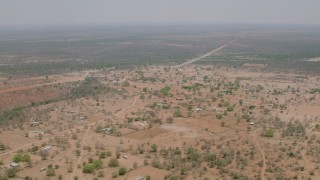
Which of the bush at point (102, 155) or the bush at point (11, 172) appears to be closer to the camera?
the bush at point (11, 172)

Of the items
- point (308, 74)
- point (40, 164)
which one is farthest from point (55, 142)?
point (308, 74)

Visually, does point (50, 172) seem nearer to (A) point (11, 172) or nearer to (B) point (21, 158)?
(A) point (11, 172)

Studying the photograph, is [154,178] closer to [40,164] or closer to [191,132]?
[40,164]

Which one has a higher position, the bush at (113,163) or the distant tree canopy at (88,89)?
the bush at (113,163)

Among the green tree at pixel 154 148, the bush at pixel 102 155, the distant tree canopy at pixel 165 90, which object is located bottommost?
the distant tree canopy at pixel 165 90

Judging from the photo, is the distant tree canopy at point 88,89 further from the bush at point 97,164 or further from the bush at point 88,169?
the bush at point 88,169

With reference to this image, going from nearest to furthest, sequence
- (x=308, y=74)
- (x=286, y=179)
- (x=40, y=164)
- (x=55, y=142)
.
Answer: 1. (x=286, y=179)
2. (x=40, y=164)
3. (x=55, y=142)
4. (x=308, y=74)

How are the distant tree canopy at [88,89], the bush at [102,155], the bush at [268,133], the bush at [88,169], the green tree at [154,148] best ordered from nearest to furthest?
1. the bush at [88,169]
2. the bush at [102,155]
3. the green tree at [154,148]
4. the bush at [268,133]
5. the distant tree canopy at [88,89]

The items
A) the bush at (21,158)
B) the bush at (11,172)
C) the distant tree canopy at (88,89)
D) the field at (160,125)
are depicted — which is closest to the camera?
the bush at (11,172)

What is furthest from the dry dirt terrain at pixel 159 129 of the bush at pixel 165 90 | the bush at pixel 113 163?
the bush at pixel 165 90
